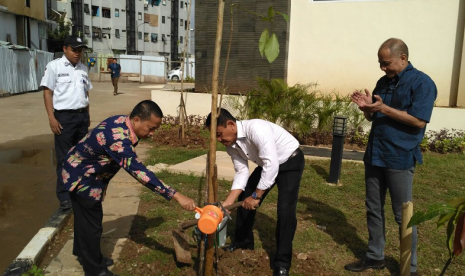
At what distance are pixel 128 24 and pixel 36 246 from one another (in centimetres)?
5539

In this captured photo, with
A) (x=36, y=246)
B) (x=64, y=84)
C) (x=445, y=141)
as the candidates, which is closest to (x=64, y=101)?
(x=64, y=84)

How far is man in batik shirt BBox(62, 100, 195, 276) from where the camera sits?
2826 mm

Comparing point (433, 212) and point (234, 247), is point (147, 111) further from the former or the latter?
point (433, 212)

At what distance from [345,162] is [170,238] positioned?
4184 mm

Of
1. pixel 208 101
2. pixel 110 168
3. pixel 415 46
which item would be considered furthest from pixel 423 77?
pixel 208 101

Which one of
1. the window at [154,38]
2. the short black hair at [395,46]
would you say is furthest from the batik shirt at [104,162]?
the window at [154,38]

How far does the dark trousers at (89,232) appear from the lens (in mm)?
3154

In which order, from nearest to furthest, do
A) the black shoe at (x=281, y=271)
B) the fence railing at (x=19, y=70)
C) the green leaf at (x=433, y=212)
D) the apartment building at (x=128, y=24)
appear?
the green leaf at (x=433, y=212), the black shoe at (x=281, y=271), the fence railing at (x=19, y=70), the apartment building at (x=128, y=24)

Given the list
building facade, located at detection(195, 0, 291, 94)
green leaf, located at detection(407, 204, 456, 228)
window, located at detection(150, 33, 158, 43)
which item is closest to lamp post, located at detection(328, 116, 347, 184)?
building facade, located at detection(195, 0, 291, 94)

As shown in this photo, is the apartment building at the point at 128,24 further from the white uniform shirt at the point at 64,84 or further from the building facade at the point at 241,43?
the white uniform shirt at the point at 64,84

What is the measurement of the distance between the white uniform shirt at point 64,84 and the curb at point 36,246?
1197 millimetres

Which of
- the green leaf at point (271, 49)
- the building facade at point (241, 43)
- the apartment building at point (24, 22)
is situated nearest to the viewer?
the green leaf at point (271, 49)

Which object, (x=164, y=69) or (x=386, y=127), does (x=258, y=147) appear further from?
(x=164, y=69)

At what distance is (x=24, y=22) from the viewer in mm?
25516
